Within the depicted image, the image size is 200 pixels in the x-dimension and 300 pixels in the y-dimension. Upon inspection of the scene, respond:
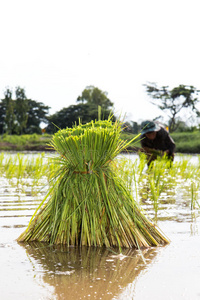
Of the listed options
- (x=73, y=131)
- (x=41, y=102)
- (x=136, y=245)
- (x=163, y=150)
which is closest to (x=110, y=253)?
(x=136, y=245)

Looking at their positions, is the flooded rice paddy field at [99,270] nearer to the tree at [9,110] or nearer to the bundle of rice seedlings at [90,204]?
the bundle of rice seedlings at [90,204]

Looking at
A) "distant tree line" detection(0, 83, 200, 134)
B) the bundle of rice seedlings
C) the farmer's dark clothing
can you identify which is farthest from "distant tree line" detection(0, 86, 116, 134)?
the bundle of rice seedlings

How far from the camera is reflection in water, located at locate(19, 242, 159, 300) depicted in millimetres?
1723

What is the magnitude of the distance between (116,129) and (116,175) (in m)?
0.28

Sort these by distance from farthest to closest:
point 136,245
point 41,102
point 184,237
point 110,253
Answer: point 41,102 → point 184,237 → point 136,245 → point 110,253

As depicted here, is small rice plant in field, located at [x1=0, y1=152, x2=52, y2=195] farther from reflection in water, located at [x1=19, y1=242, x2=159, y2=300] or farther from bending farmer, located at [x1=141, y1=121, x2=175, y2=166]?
reflection in water, located at [x1=19, y1=242, x2=159, y2=300]

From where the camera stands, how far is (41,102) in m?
54.1

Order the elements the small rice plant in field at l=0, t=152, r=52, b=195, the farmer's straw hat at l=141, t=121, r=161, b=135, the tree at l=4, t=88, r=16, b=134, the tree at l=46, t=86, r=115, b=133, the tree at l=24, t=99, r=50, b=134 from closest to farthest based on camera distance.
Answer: the small rice plant in field at l=0, t=152, r=52, b=195 → the farmer's straw hat at l=141, t=121, r=161, b=135 → the tree at l=4, t=88, r=16, b=134 → the tree at l=46, t=86, r=115, b=133 → the tree at l=24, t=99, r=50, b=134

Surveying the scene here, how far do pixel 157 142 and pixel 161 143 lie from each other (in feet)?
0.38

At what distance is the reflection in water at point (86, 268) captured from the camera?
1723 mm

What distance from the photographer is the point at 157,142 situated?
9016 mm

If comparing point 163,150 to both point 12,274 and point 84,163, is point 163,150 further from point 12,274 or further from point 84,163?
point 12,274

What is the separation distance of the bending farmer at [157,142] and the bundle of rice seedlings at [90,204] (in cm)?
564

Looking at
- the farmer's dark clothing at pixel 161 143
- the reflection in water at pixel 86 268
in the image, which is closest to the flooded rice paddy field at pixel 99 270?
the reflection in water at pixel 86 268
